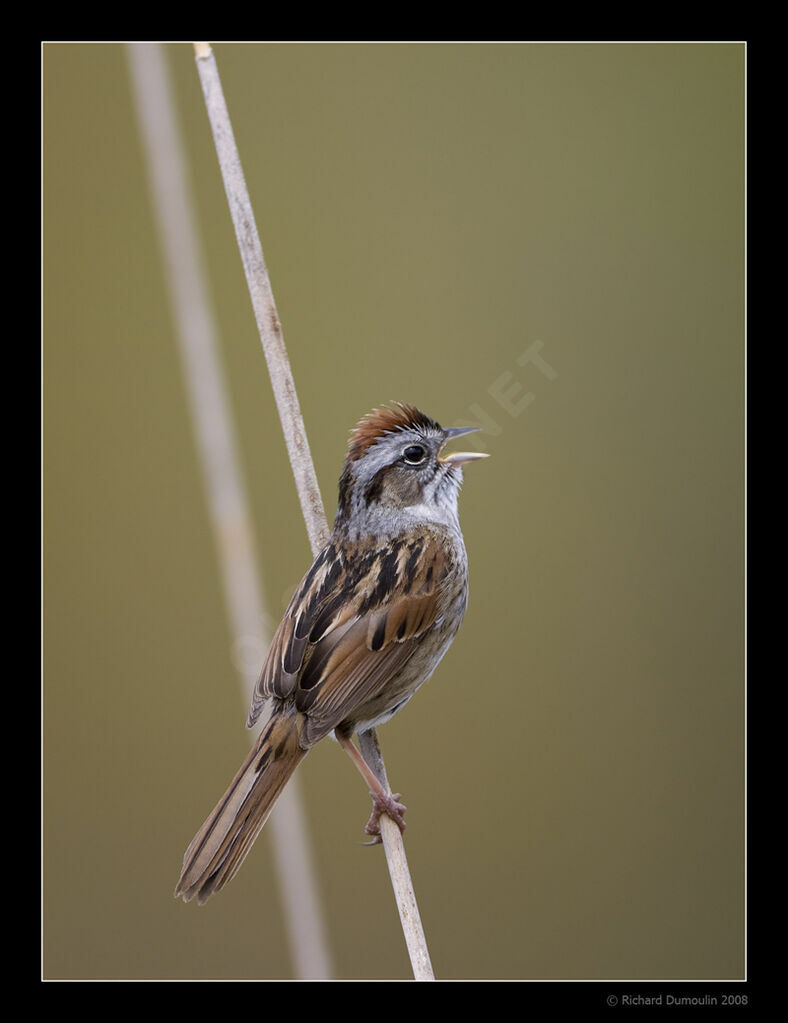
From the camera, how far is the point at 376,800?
2719mm

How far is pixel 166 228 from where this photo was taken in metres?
A: 2.64

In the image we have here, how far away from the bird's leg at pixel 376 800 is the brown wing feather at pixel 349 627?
4.8 inches

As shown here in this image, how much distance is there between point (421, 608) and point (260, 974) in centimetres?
153

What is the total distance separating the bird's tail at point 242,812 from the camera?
2.42 metres

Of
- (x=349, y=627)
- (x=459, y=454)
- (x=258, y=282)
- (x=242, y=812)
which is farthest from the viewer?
(x=459, y=454)

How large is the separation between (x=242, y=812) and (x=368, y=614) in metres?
0.61

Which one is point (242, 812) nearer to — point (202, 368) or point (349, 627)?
point (349, 627)

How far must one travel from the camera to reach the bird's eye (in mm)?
2984

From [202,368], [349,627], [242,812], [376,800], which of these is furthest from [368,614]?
[202,368]

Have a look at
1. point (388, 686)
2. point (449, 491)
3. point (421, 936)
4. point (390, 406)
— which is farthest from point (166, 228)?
point (421, 936)

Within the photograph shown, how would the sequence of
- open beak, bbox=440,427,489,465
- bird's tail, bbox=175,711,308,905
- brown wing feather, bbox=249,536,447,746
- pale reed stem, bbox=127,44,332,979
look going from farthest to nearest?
open beak, bbox=440,427,489,465 < brown wing feather, bbox=249,536,447,746 < pale reed stem, bbox=127,44,332,979 < bird's tail, bbox=175,711,308,905

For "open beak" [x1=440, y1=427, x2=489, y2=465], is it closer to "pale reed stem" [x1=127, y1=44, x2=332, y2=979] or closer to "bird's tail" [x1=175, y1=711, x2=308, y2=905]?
"pale reed stem" [x1=127, y1=44, x2=332, y2=979]

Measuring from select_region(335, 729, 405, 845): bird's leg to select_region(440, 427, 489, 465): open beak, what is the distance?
31.8 inches

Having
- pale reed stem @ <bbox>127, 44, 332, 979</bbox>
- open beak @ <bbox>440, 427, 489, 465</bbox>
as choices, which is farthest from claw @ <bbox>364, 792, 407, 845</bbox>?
open beak @ <bbox>440, 427, 489, 465</bbox>
